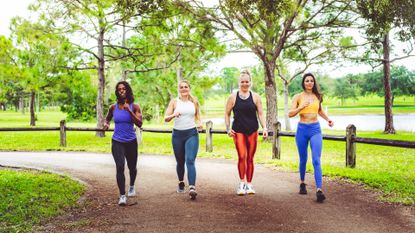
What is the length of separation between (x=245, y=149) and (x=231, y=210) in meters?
1.27

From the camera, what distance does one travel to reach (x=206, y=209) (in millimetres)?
6234

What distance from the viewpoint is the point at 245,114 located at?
690 centimetres

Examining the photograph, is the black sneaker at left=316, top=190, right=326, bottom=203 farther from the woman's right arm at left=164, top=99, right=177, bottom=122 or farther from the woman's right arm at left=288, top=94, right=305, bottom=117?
the woman's right arm at left=164, top=99, right=177, bottom=122

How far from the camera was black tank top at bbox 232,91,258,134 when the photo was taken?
688cm

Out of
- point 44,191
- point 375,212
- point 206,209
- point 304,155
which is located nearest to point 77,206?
point 44,191

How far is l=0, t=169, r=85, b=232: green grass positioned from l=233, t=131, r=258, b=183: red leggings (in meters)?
2.82

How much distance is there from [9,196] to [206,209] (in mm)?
3386

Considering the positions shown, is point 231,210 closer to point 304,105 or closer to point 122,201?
point 122,201

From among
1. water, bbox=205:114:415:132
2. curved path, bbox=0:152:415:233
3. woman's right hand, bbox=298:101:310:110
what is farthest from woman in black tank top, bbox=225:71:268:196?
water, bbox=205:114:415:132

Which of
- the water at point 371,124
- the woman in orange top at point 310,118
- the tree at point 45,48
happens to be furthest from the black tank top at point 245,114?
the water at point 371,124

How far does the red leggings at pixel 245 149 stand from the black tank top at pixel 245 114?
0.11m

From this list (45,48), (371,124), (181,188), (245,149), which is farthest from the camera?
(371,124)

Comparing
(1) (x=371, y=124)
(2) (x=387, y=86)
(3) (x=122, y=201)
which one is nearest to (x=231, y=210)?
(3) (x=122, y=201)

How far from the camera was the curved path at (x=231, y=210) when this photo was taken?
538 cm
